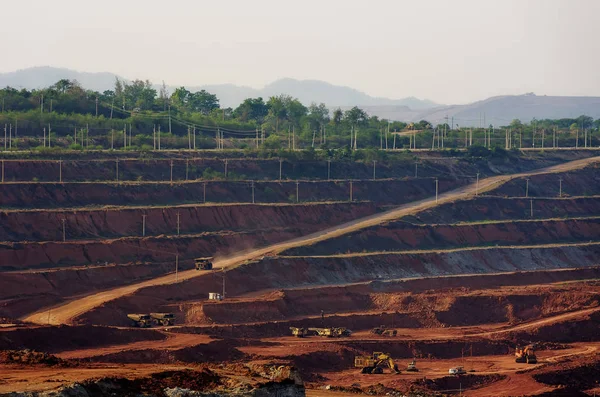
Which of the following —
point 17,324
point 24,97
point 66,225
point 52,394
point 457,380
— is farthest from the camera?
point 24,97

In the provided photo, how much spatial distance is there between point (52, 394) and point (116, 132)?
94.2 meters

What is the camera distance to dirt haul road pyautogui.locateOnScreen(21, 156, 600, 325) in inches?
3007

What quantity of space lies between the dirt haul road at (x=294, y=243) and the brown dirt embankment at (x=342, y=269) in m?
1.21

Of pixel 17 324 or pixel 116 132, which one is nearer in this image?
pixel 17 324

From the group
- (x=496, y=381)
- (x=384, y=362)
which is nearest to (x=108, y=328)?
(x=384, y=362)

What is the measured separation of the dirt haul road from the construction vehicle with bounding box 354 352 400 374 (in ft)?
59.4

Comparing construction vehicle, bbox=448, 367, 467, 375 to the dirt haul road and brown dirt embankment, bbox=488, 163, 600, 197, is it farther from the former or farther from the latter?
brown dirt embankment, bbox=488, 163, 600, 197

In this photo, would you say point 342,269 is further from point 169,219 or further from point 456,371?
point 456,371

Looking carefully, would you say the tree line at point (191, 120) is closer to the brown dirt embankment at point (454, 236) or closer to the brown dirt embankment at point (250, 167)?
the brown dirt embankment at point (250, 167)

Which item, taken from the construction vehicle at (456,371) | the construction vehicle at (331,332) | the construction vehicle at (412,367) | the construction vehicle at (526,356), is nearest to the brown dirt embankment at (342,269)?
the construction vehicle at (331,332)

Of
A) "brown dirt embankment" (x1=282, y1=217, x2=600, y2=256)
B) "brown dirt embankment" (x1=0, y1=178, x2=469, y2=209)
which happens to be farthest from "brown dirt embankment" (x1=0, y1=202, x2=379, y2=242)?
"brown dirt embankment" (x1=282, y1=217, x2=600, y2=256)

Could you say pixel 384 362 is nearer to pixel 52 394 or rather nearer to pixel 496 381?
pixel 496 381

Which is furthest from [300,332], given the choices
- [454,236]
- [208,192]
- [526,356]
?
[454,236]

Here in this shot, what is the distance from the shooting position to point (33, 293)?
80125mm
